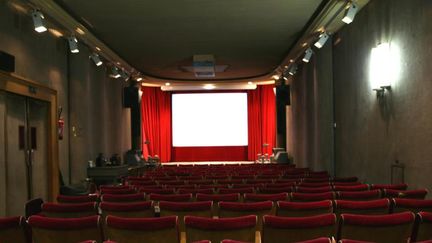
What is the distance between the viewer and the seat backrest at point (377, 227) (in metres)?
3.10

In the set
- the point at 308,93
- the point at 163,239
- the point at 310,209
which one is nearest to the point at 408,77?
the point at 310,209

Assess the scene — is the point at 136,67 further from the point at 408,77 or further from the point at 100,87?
the point at 408,77

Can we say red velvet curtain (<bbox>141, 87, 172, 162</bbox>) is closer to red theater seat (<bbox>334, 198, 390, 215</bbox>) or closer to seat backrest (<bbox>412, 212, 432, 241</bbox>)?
red theater seat (<bbox>334, 198, 390, 215</bbox>)

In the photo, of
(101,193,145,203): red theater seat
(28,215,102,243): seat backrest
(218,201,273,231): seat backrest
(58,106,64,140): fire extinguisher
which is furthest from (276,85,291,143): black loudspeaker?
(28,215,102,243): seat backrest

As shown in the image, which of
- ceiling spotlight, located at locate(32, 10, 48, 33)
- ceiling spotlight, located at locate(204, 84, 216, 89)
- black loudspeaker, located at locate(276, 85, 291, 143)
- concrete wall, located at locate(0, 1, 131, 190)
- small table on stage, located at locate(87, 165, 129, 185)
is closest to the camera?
ceiling spotlight, located at locate(32, 10, 48, 33)

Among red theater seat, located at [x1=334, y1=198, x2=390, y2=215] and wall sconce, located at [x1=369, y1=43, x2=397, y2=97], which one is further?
wall sconce, located at [x1=369, y1=43, x2=397, y2=97]

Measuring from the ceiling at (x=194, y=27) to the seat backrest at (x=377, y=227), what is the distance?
5.99 meters

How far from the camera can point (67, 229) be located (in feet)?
10.7

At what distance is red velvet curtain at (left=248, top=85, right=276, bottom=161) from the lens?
73.4 feet

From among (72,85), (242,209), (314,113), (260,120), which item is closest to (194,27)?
(72,85)

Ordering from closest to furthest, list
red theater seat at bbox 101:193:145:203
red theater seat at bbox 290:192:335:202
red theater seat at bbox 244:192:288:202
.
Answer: red theater seat at bbox 290:192:335:202 → red theater seat at bbox 244:192:288:202 → red theater seat at bbox 101:193:145:203

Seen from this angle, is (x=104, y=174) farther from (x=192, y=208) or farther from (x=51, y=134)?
(x=192, y=208)

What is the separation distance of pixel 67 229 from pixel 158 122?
64.1 ft

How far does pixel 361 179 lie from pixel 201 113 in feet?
44.0
